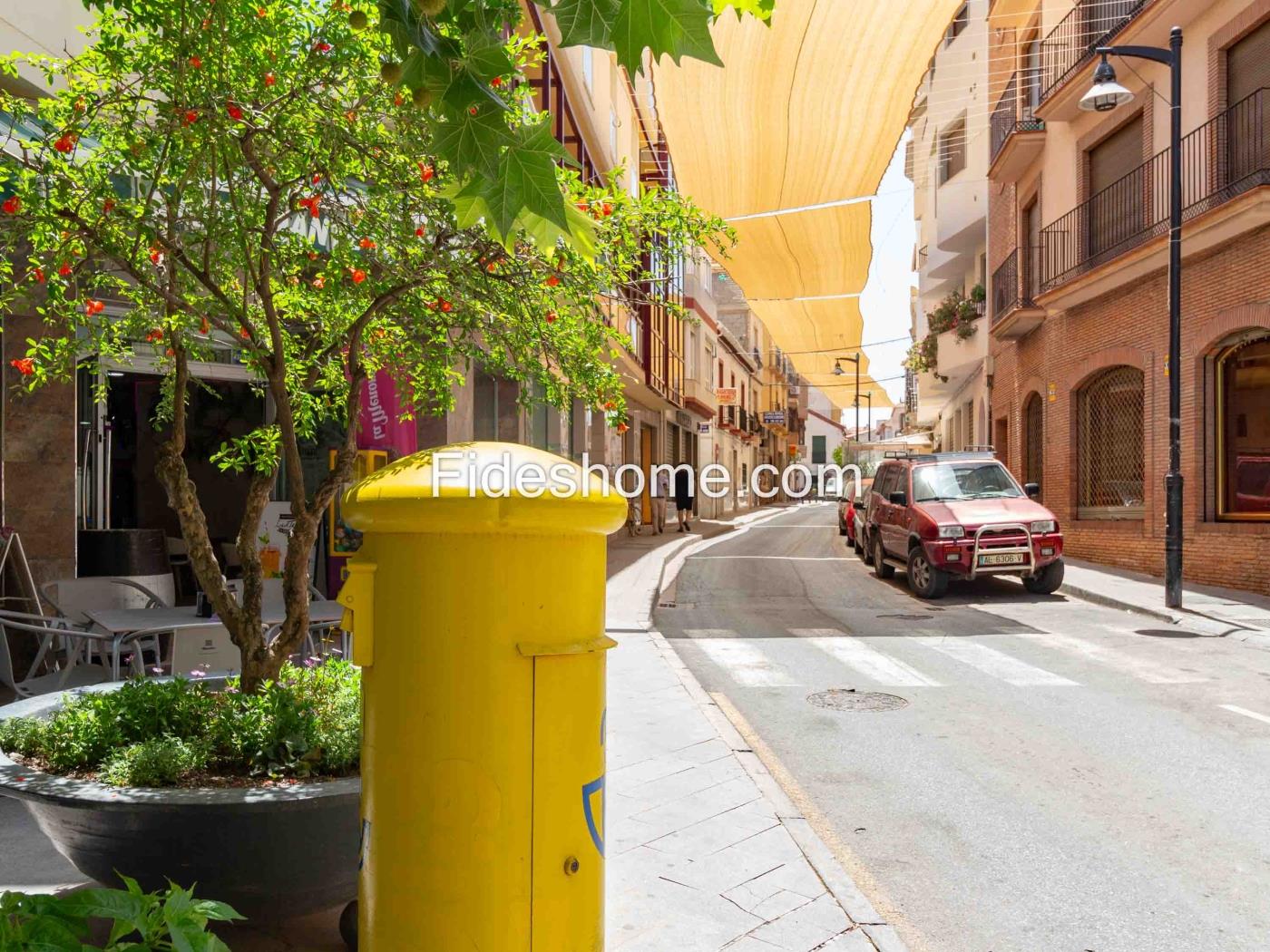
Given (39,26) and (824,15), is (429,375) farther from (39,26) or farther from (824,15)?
(824,15)

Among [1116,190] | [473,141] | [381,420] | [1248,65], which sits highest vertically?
[1248,65]

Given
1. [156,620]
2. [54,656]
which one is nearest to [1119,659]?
[156,620]

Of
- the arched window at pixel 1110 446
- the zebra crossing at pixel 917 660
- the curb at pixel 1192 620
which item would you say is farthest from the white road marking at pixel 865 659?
the arched window at pixel 1110 446

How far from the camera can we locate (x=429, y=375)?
4.59m

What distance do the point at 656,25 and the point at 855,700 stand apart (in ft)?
20.0

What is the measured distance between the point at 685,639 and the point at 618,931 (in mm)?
6997

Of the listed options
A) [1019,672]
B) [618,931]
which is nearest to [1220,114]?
[1019,672]

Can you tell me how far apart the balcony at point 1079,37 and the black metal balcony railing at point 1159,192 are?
210 centimetres

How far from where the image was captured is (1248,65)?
45.2 feet

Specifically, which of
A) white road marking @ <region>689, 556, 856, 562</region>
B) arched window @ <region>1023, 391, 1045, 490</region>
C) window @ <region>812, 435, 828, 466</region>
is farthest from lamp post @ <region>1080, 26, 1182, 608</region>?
window @ <region>812, 435, 828, 466</region>

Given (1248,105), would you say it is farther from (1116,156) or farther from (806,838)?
(806,838)

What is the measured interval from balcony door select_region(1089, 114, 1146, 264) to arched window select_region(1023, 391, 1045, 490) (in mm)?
4550

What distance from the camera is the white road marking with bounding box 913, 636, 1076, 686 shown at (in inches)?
306

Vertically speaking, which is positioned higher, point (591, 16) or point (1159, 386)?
point (1159, 386)
